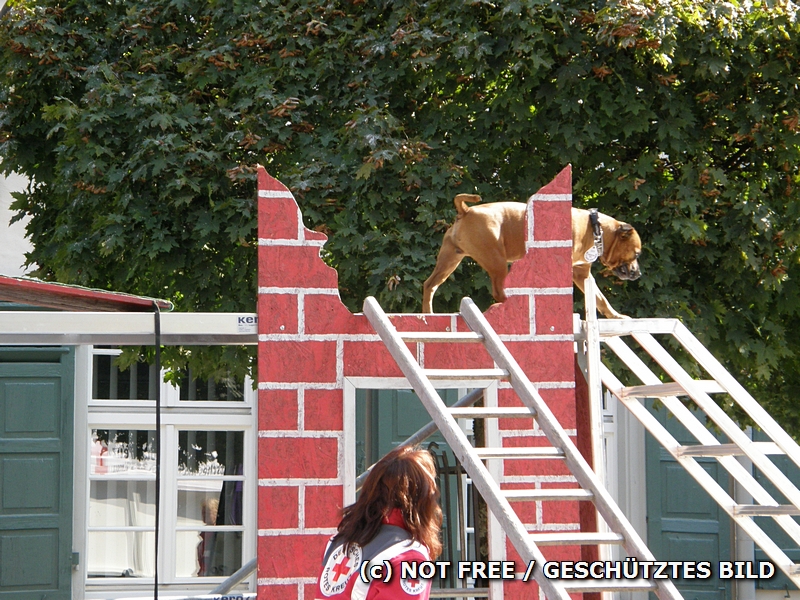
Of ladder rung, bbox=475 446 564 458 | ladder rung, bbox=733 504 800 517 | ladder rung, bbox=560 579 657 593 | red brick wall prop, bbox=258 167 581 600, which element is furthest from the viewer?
ladder rung, bbox=733 504 800 517

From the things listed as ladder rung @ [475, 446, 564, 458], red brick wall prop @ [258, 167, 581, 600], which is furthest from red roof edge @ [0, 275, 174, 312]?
ladder rung @ [475, 446, 564, 458]

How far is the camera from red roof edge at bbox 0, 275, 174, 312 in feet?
14.1

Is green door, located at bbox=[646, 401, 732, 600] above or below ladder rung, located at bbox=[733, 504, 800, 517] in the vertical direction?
below

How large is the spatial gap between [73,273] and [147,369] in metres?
3.70

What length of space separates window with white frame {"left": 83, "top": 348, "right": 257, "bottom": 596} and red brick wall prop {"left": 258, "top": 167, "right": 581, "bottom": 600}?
746cm

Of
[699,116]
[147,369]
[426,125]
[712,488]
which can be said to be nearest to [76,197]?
[426,125]

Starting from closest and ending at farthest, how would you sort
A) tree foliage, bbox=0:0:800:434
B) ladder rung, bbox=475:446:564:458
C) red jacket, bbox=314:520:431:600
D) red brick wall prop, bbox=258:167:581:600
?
red jacket, bbox=314:520:431:600 → ladder rung, bbox=475:446:564:458 → red brick wall prop, bbox=258:167:581:600 → tree foliage, bbox=0:0:800:434

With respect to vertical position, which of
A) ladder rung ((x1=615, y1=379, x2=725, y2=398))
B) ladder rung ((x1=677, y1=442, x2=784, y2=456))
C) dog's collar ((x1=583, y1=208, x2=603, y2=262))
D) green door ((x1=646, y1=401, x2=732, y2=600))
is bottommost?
green door ((x1=646, y1=401, x2=732, y2=600))

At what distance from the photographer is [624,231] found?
531 cm

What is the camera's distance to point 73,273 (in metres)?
8.45

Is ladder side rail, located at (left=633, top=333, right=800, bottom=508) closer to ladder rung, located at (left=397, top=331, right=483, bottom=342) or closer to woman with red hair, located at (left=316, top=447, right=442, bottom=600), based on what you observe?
ladder rung, located at (left=397, top=331, right=483, bottom=342)

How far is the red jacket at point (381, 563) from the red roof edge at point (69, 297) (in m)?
1.88

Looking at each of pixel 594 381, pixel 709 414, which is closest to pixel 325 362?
pixel 594 381

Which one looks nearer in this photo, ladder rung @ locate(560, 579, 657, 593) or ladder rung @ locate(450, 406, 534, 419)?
ladder rung @ locate(560, 579, 657, 593)
